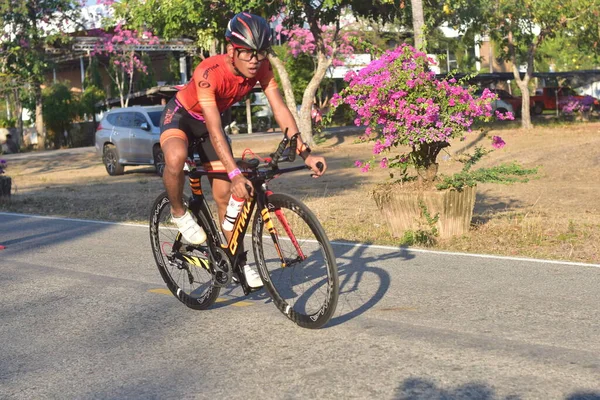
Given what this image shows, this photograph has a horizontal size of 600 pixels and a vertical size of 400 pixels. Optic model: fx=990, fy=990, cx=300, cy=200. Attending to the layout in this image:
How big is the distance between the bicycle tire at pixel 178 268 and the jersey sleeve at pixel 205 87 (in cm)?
91

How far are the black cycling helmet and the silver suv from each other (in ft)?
59.1

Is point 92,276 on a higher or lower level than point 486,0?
lower

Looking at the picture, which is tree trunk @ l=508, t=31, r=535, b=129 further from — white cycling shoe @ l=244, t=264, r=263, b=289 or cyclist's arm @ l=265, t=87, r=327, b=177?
white cycling shoe @ l=244, t=264, r=263, b=289

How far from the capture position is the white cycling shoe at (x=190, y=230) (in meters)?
6.57

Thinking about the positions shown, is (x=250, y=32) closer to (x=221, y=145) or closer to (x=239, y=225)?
(x=221, y=145)

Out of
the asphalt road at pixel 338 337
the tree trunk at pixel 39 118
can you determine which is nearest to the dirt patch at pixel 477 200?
the asphalt road at pixel 338 337

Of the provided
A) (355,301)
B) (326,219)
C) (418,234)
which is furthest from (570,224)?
(355,301)

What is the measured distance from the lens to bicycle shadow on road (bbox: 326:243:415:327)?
668 cm

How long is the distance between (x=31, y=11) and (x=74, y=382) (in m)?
39.3

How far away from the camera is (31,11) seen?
4219 cm

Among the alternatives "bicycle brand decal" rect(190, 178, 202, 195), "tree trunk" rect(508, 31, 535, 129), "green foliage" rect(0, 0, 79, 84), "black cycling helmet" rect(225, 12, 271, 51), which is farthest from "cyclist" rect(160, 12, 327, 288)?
"green foliage" rect(0, 0, 79, 84)

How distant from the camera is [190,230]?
21.6ft

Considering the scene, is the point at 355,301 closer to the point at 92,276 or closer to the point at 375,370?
the point at 375,370

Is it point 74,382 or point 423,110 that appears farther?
point 423,110
